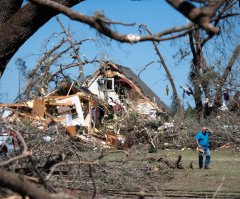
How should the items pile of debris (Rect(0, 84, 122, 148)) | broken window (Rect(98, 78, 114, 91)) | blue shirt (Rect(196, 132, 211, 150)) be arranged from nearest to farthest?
blue shirt (Rect(196, 132, 211, 150)), pile of debris (Rect(0, 84, 122, 148)), broken window (Rect(98, 78, 114, 91))

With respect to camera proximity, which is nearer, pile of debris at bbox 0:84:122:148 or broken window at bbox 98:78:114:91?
pile of debris at bbox 0:84:122:148

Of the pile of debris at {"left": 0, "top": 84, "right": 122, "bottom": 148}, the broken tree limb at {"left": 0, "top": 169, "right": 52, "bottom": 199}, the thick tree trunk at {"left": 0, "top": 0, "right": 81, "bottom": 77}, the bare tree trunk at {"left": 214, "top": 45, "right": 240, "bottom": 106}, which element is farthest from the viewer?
the bare tree trunk at {"left": 214, "top": 45, "right": 240, "bottom": 106}

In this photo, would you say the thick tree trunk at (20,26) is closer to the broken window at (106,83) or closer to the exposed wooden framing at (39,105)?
the exposed wooden framing at (39,105)

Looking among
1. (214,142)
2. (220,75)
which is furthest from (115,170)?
(220,75)

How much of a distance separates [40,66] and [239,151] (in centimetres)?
1913

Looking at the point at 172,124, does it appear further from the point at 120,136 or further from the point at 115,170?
the point at 115,170

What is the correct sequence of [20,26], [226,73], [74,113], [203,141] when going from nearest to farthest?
[20,26] → [203,141] → [74,113] → [226,73]

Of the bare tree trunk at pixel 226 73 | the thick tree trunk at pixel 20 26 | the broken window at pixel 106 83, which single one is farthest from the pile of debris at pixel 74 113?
the thick tree trunk at pixel 20 26

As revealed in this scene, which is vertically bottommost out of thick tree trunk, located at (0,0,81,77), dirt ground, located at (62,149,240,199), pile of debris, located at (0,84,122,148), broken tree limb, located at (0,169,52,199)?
dirt ground, located at (62,149,240,199)

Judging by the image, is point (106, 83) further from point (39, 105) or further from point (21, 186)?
point (21, 186)

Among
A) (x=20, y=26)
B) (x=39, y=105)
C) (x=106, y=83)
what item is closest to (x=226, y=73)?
(x=106, y=83)

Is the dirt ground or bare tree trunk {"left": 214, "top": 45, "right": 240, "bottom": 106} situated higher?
bare tree trunk {"left": 214, "top": 45, "right": 240, "bottom": 106}

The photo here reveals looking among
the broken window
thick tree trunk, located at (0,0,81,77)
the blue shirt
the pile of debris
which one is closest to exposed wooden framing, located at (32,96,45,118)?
the pile of debris

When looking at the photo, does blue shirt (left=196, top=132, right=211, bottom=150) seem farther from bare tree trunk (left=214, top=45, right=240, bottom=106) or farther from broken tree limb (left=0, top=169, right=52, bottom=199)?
bare tree trunk (left=214, top=45, right=240, bottom=106)
